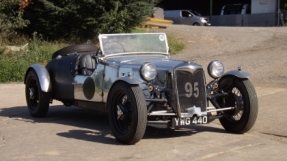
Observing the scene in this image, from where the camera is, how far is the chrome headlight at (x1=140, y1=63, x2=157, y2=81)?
25.1ft

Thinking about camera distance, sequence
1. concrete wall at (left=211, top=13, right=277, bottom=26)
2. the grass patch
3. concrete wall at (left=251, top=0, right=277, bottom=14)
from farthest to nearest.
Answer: concrete wall at (left=251, top=0, right=277, bottom=14), concrete wall at (left=211, top=13, right=277, bottom=26), the grass patch

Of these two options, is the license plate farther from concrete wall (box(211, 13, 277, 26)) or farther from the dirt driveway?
concrete wall (box(211, 13, 277, 26))

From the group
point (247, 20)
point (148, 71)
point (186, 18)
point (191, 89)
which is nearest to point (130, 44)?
point (148, 71)

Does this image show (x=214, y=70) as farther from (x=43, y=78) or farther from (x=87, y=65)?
(x=43, y=78)

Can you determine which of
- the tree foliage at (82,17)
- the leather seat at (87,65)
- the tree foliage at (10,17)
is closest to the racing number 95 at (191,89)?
the leather seat at (87,65)

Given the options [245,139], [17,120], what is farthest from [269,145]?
[17,120]

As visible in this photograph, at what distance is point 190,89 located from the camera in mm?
7855

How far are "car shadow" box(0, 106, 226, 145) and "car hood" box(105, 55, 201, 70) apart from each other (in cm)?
107

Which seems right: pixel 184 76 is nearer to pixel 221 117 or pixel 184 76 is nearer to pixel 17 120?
pixel 221 117

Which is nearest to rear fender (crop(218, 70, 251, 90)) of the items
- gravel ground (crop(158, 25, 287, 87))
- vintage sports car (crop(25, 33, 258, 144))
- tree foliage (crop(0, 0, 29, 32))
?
vintage sports car (crop(25, 33, 258, 144))

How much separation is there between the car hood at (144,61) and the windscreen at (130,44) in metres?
0.17

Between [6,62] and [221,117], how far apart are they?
10030 millimetres

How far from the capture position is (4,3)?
19.5 meters

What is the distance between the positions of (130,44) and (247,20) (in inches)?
1282
